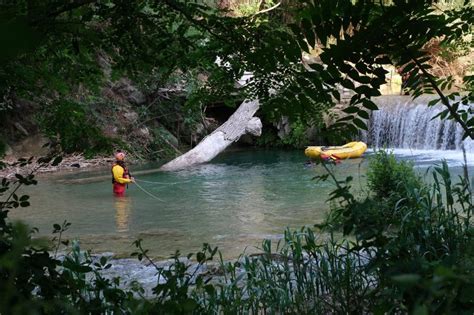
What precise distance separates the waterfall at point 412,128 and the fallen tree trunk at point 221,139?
10.3 feet

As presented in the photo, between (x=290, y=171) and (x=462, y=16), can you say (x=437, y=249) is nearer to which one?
(x=462, y=16)

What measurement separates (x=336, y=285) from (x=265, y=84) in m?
1.27

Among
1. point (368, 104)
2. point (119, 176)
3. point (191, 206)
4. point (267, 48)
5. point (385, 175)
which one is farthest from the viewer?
point (119, 176)

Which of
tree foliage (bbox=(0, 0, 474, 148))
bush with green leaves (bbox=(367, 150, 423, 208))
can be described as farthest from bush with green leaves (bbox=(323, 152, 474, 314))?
bush with green leaves (bbox=(367, 150, 423, 208))

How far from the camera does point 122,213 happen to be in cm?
942

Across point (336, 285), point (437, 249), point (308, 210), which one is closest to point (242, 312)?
point (336, 285)

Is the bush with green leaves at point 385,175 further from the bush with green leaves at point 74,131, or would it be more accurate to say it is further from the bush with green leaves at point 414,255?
the bush with green leaves at point 74,131

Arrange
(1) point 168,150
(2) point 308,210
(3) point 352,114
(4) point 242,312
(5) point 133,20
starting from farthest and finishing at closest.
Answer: (1) point 168,150
(2) point 308,210
(4) point 242,312
(5) point 133,20
(3) point 352,114

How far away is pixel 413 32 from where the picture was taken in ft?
5.68

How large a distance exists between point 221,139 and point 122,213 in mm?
6234

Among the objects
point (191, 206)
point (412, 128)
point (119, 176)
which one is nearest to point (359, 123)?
point (191, 206)

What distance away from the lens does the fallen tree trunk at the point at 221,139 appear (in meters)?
14.6

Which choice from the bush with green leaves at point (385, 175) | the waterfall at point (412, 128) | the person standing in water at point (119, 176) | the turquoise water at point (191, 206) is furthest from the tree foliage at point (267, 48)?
the waterfall at point (412, 128)

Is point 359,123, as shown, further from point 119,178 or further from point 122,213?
point 119,178
